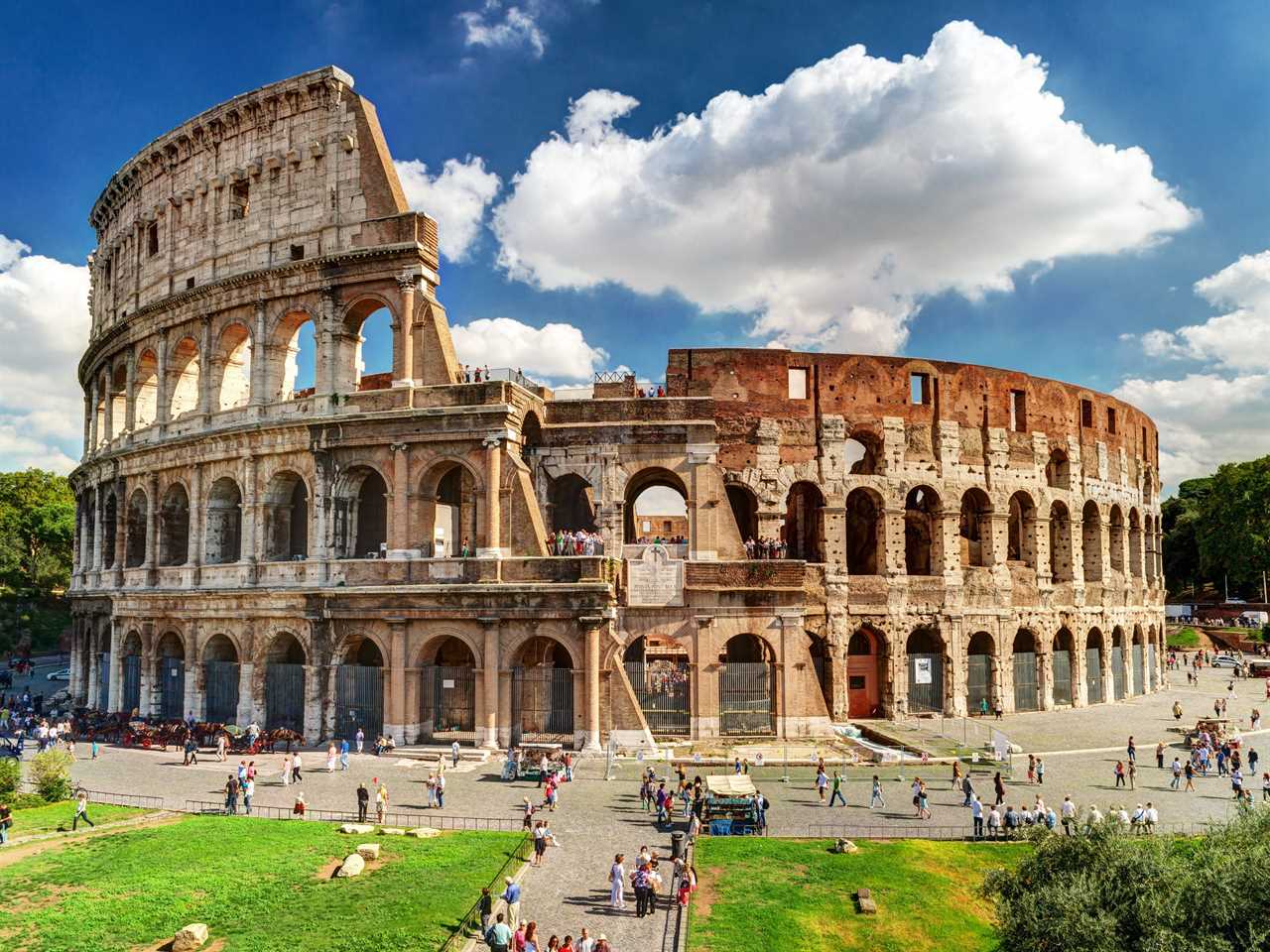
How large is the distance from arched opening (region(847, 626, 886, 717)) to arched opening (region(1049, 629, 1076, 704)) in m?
9.17


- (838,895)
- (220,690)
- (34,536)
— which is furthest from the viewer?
(34,536)

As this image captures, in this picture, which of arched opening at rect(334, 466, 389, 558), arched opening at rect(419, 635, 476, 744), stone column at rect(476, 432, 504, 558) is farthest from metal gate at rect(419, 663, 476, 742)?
arched opening at rect(334, 466, 389, 558)

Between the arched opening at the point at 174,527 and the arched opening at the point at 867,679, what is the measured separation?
2671 centimetres

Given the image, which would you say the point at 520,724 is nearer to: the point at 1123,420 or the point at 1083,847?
the point at 1083,847

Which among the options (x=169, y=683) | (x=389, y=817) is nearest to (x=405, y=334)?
(x=389, y=817)

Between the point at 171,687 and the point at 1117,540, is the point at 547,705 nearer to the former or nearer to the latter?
the point at 171,687

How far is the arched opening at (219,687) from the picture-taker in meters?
32.9

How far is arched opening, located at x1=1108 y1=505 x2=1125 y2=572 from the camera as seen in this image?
148 feet

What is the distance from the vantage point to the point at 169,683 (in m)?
35.0

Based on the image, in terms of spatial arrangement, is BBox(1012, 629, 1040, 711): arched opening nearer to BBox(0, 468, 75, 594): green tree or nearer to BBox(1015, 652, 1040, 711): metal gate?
BBox(1015, 652, 1040, 711): metal gate

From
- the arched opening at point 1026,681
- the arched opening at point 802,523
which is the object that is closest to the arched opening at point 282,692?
the arched opening at point 802,523

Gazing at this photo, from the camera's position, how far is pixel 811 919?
16672 mm

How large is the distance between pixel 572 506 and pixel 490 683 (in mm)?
9497

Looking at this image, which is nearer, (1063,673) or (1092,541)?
(1063,673)
